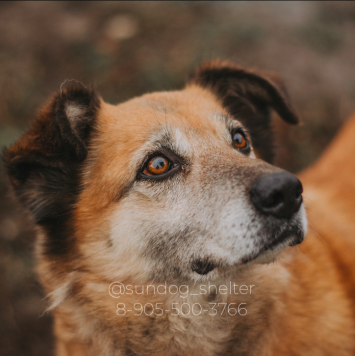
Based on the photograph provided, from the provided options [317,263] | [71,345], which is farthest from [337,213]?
[71,345]

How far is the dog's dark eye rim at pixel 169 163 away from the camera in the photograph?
206 cm

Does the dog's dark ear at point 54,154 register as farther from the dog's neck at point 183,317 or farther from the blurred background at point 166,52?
the blurred background at point 166,52

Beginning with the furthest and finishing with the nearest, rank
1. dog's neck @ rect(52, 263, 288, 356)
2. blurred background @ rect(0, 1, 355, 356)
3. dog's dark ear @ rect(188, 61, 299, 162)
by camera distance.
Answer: blurred background @ rect(0, 1, 355, 356), dog's dark ear @ rect(188, 61, 299, 162), dog's neck @ rect(52, 263, 288, 356)

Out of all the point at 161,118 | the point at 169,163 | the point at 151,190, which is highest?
the point at 161,118

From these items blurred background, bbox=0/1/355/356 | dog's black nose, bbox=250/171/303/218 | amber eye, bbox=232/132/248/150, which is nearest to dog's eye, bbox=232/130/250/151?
amber eye, bbox=232/132/248/150

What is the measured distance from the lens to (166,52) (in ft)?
21.2

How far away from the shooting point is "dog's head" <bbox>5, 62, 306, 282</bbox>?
172 centimetres

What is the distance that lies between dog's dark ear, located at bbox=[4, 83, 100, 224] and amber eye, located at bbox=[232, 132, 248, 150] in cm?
113

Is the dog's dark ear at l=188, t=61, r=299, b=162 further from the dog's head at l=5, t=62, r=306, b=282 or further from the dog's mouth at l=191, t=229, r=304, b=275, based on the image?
the dog's mouth at l=191, t=229, r=304, b=275

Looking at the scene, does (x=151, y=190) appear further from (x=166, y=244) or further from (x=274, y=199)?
(x=274, y=199)

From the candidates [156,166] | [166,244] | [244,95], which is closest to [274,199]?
[166,244]

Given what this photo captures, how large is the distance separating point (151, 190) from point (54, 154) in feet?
2.15

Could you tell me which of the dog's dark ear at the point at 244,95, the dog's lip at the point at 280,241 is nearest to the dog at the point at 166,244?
the dog's lip at the point at 280,241

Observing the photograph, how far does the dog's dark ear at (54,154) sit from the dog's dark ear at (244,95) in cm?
119
